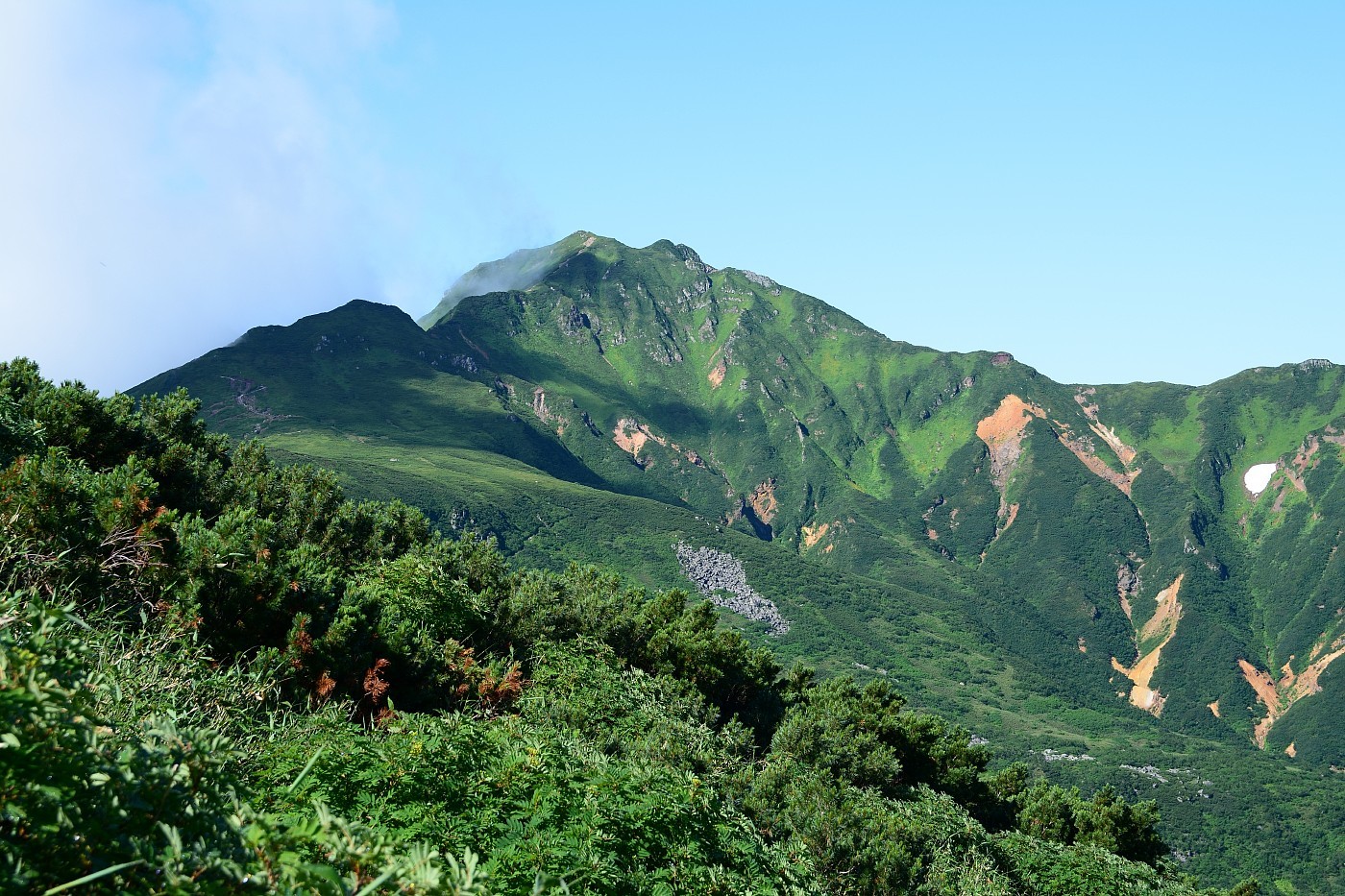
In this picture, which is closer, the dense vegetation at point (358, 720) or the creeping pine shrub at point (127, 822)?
the creeping pine shrub at point (127, 822)

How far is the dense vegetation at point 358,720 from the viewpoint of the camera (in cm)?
527

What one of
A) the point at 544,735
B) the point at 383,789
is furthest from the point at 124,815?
the point at 544,735

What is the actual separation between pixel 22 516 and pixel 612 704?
15258 mm

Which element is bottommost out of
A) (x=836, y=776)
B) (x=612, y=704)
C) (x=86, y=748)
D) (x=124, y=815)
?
(x=836, y=776)

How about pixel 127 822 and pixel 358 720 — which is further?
pixel 358 720

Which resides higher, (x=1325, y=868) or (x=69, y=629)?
(x=69, y=629)

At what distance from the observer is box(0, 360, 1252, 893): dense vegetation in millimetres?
5266

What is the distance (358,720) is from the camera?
21234 mm

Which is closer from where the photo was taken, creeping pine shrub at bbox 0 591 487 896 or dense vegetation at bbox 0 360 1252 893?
creeping pine shrub at bbox 0 591 487 896

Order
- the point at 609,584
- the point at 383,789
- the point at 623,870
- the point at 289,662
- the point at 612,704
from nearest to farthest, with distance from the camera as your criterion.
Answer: the point at 383,789 < the point at 623,870 < the point at 289,662 < the point at 612,704 < the point at 609,584

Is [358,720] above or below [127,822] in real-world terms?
below

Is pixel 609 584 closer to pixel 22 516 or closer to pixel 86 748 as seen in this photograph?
pixel 22 516

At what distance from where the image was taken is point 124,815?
211 inches

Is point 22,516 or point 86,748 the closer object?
point 86,748
